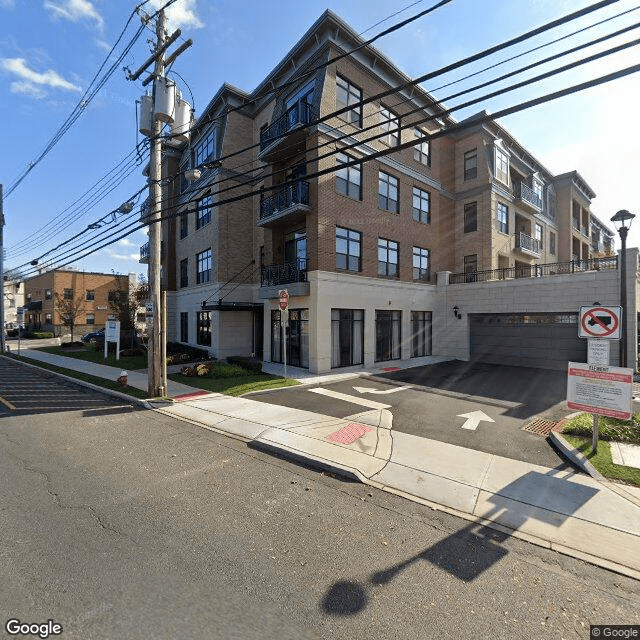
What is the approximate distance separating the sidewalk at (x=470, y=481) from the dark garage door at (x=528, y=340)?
1300cm

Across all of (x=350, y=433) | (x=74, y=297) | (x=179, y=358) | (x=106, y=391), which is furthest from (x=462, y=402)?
(x=74, y=297)

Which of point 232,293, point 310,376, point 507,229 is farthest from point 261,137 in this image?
point 507,229

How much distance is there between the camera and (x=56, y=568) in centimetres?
343

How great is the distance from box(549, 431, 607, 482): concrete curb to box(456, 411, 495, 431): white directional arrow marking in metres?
1.54

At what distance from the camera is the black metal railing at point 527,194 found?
987 inches

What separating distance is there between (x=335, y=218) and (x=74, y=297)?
46.5 meters

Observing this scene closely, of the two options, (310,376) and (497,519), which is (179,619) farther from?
(310,376)

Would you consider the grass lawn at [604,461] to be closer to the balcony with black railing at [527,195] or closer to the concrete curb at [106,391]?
the concrete curb at [106,391]

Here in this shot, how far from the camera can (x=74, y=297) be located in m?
47.2

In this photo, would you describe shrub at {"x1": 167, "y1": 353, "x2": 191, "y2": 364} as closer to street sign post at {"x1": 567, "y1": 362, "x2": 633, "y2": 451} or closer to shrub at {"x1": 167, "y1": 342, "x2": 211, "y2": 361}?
shrub at {"x1": 167, "y1": 342, "x2": 211, "y2": 361}

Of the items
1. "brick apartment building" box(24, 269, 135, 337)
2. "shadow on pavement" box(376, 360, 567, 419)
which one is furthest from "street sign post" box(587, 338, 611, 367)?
"brick apartment building" box(24, 269, 135, 337)

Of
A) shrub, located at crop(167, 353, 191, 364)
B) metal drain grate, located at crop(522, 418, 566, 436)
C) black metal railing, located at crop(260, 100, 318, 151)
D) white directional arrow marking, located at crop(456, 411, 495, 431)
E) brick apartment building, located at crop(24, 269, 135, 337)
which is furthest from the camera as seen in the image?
brick apartment building, located at crop(24, 269, 135, 337)

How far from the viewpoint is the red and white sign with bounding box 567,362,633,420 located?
20.6ft

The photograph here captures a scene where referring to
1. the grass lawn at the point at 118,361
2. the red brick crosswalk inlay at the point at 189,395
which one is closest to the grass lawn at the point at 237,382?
the red brick crosswalk inlay at the point at 189,395
